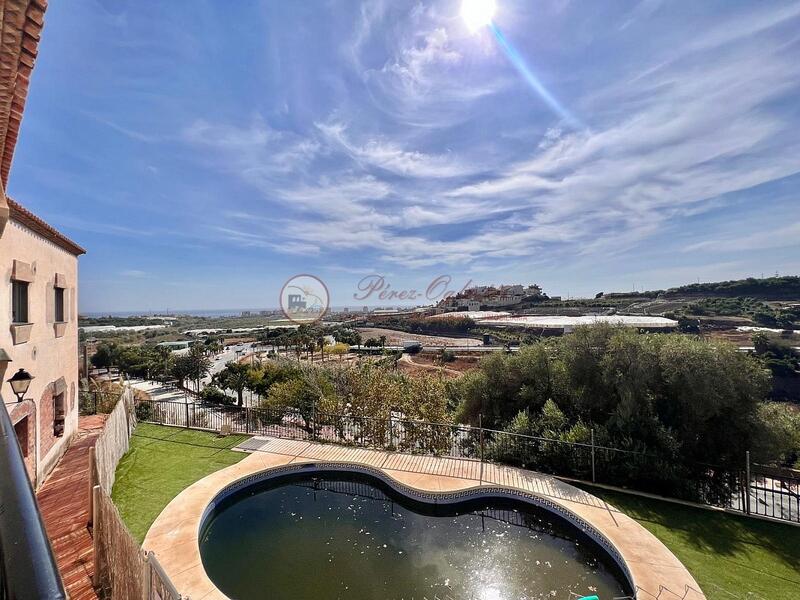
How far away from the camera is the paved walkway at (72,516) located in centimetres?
Result: 393

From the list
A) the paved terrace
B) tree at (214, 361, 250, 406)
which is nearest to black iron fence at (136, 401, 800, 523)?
the paved terrace

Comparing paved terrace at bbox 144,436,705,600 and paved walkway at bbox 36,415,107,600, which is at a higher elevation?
paved walkway at bbox 36,415,107,600

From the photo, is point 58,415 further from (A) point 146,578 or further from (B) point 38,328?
(A) point 146,578

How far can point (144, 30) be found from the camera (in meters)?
6.32

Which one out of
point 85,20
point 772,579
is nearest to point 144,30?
point 85,20

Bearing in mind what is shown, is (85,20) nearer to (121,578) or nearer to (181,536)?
(121,578)

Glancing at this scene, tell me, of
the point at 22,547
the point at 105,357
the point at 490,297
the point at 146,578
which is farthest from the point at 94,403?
the point at 490,297

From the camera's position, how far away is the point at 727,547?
217 inches

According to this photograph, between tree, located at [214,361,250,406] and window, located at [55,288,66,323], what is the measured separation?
53.1 ft

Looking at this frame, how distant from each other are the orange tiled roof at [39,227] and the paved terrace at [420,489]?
16.8ft

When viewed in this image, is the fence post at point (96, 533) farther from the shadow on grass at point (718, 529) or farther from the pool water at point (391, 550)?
the shadow on grass at point (718, 529)

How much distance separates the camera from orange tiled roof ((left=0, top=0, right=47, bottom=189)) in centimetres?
157

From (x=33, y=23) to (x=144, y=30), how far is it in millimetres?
6339

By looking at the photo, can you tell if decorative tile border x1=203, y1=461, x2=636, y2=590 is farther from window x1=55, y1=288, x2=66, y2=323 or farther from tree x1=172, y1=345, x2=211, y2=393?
tree x1=172, y1=345, x2=211, y2=393
